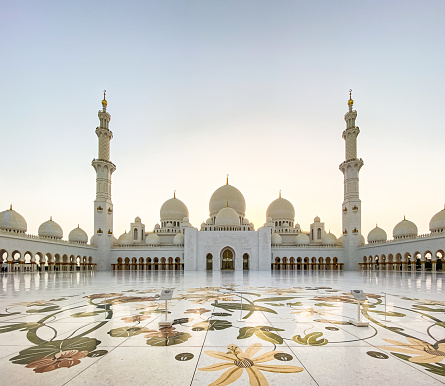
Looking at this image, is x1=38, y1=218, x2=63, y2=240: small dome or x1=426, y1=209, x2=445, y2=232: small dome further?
x1=38, y1=218, x2=63, y2=240: small dome

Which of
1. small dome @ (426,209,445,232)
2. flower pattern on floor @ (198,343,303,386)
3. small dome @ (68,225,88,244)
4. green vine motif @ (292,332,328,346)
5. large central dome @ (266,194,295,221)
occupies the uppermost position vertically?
large central dome @ (266,194,295,221)

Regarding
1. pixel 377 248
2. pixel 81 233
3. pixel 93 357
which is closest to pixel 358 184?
pixel 377 248

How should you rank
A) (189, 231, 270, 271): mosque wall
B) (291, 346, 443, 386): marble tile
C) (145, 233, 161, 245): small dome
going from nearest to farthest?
(291, 346, 443, 386): marble tile, (189, 231, 270, 271): mosque wall, (145, 233, 161, 245): small dome

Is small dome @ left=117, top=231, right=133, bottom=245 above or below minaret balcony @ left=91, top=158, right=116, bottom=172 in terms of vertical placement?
below

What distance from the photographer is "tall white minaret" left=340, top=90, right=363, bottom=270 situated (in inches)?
1174

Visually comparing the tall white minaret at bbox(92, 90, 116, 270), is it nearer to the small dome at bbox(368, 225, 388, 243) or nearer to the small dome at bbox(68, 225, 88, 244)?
the small dome at bbox(68, 225, 88, 244)

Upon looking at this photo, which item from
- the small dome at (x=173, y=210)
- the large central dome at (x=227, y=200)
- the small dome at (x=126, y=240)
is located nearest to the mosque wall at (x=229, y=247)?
the large central dome at (x=227, y=200)

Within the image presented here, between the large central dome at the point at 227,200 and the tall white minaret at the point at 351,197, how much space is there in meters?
12.7

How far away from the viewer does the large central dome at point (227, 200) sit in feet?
124

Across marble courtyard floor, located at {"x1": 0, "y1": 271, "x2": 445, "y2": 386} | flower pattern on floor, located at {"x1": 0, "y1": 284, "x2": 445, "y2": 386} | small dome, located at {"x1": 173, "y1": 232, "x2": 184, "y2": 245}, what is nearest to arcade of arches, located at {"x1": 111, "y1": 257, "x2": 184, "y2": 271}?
small dome, located at {"x1": 173, "y1": 232, "x2": 184, "y2": 245}

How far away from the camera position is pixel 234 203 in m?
37.8

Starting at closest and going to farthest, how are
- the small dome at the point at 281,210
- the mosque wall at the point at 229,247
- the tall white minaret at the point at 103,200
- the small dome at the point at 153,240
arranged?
the tall white minaret at the point at 103,200 → the mosque wall at the point at 229,247 → the small dome at the point at 153,240 → the small dome at the point at 281,210

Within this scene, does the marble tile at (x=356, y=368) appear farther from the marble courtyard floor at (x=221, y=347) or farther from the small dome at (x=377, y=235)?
the small dome at (x=377, y=235)

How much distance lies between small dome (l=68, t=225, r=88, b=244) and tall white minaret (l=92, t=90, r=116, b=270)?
2.48 meters
